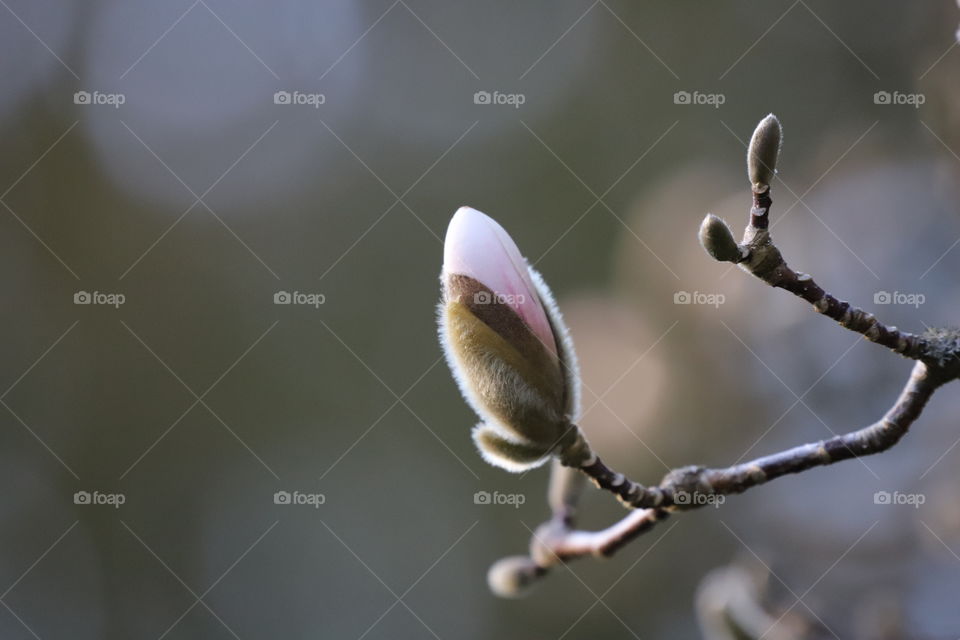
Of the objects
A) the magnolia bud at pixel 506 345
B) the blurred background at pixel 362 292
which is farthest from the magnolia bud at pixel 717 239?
the blurred background at pixel 362 292

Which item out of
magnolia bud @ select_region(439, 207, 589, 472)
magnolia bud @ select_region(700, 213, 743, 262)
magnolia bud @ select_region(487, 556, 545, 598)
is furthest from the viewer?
magnolia bud @ select_region(487, 556, 545, 598)

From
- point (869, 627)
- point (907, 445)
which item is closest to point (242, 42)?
point (907, 445)

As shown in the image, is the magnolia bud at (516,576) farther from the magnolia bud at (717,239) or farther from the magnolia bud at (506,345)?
the magnolia bud at (717,239)

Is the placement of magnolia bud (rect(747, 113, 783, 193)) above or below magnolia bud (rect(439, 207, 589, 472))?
above

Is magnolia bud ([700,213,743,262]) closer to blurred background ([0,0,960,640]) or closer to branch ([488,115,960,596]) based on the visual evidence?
branch ([488,115,960,596])

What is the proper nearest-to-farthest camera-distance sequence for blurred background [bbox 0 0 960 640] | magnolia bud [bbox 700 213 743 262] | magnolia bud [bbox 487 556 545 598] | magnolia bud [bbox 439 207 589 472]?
magnolia bud [bbox 700 213 743 262], magnolia bud [bbox 439 207 589 472], magnolia bud [bbox 487 556 545 598], blurred background [bbox 0 0 960 640]

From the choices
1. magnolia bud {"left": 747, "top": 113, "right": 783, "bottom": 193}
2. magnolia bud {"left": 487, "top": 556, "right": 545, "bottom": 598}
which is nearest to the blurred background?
magnolia bud {"left": 487, "top": 556, "right": 545, "bottom": 598}

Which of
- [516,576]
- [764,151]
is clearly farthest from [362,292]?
[764,151]
